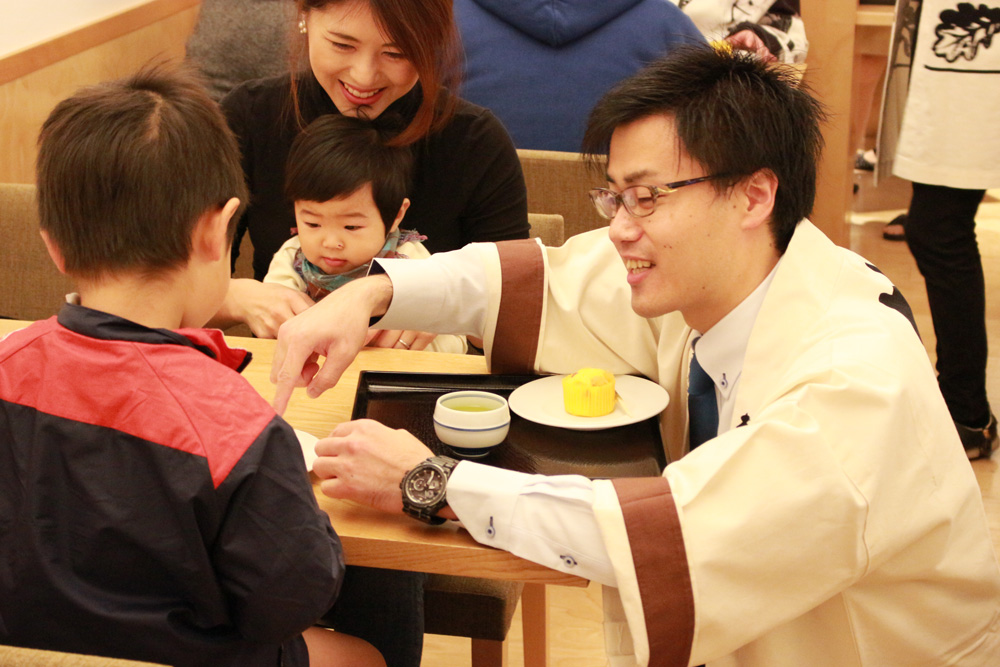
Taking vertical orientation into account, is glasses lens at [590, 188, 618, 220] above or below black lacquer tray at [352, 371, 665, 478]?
above

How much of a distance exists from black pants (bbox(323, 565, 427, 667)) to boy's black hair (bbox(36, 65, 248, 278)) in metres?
0.63

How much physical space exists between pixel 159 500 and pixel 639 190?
0.73 m

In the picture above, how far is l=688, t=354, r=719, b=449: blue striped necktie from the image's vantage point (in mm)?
1450

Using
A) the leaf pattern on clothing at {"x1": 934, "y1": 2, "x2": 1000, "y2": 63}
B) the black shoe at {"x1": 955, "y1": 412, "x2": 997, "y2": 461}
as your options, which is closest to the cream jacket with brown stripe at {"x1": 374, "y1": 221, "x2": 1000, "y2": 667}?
the leaf pattern on clothing at {"x1": 934, "y1": 2, "x2": 1000, "y2": 63}

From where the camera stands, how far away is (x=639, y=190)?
4.39 feet

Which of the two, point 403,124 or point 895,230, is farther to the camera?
point 895,230

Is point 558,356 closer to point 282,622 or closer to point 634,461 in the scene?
point 634,461

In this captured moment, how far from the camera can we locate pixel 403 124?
6.79 ft

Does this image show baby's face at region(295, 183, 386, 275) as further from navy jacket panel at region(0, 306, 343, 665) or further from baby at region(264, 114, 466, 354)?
navy jacket panel at region(0, 306, 343, 665)

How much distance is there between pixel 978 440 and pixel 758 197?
1829 mm

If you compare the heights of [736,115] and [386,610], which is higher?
[736,115]

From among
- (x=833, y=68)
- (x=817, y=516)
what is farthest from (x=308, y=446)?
(x=833, y=68)

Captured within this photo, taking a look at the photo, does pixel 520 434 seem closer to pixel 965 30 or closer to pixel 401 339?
pixel 401 339

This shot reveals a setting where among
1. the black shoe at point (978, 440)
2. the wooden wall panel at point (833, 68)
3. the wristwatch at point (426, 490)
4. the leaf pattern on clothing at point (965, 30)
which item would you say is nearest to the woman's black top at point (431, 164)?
the wristwatch at point (426, 490)
